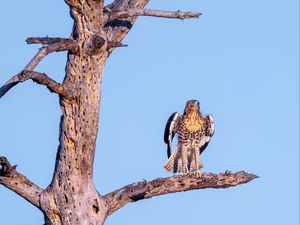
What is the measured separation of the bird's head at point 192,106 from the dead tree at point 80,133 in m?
3.99

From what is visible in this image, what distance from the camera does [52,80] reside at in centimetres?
1077

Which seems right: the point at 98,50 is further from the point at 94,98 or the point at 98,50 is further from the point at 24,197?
the point at 24,197

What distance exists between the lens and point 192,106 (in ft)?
52.4

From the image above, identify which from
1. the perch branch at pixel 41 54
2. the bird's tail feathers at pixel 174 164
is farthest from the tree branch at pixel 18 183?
the bird's tail feathers at pixel 174 164

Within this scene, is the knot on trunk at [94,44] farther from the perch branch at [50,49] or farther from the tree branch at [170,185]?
the tree branch at [170,185]

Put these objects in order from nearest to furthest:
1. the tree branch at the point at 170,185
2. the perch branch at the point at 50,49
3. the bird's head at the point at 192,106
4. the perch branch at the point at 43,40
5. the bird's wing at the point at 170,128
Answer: the perch branch at the point at 50,49, the perch branch at the point at 43,40, the tree branch at the point at 170,185, the bird's wing at the point at 170,128, the bird's head at the point at 192,106

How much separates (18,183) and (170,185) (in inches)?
71.6

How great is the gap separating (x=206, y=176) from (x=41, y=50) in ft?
9.13

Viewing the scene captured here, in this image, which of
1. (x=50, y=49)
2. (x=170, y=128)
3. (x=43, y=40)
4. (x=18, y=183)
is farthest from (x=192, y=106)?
(x=50, y=49)

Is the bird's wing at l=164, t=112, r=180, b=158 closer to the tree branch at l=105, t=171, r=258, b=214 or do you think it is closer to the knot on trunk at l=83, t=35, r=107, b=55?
the tree branch at l=105, t=171, r=258, b=214

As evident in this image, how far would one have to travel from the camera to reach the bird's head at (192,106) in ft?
52.2

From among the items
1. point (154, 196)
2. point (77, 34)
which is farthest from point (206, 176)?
point (77, 34)

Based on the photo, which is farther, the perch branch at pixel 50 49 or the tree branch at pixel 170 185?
the tree branch at pixel 170 185

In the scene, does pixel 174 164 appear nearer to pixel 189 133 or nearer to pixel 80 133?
pixel 189 133
